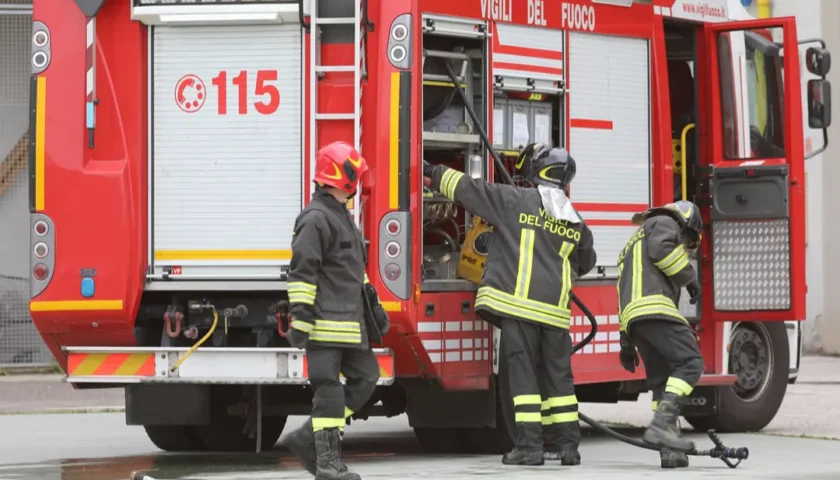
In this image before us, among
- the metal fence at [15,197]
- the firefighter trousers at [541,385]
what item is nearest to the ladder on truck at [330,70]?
the firefighter trousers at [541,385]

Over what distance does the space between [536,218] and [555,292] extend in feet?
1.35

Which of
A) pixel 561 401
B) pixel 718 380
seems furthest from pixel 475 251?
pixel 718 380

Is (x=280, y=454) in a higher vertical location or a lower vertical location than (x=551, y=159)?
lower

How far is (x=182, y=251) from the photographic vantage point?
9.38 metres

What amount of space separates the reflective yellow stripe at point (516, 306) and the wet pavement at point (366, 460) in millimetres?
802

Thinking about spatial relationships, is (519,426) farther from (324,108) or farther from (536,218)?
(324,108)

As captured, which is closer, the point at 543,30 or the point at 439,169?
the point at 439,169

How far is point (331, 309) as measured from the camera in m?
8.29

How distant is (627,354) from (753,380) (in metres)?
2.60

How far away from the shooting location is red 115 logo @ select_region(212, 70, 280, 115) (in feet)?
30.6

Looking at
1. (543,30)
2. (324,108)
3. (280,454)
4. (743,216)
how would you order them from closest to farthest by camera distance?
(324,108) → (543,30) → (280,454) → (743,216)

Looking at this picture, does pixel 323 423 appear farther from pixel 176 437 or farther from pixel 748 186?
pixel 748 186

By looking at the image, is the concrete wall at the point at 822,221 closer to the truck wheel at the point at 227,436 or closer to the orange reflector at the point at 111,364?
the truck wheel at the point at 227,436

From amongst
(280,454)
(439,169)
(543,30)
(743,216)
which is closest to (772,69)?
(743,216)
